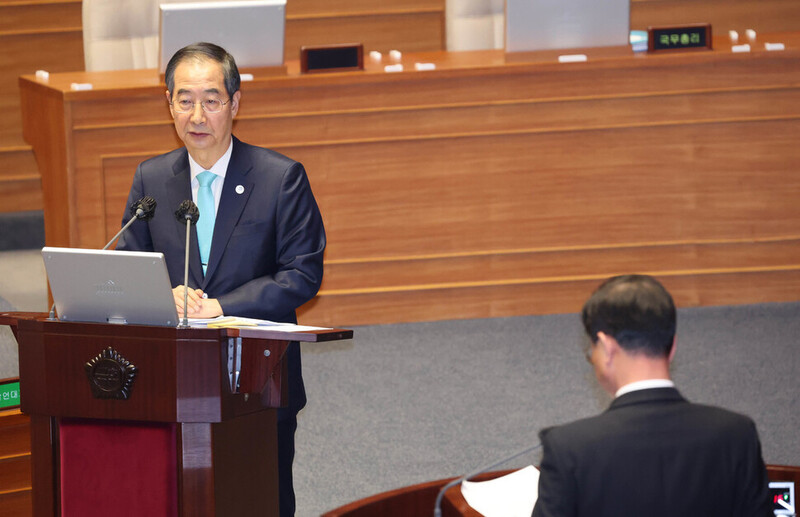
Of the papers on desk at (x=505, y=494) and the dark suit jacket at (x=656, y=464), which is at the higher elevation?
the dark suit jacket at (x=656, y=464)

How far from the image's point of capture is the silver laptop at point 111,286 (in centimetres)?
221

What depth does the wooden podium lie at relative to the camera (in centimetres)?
230

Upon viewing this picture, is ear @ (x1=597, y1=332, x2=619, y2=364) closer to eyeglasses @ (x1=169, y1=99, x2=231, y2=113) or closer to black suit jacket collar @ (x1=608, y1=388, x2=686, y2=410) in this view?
black suit jacket collar @ (x1=608, y1=388, x2=686, y2=410)

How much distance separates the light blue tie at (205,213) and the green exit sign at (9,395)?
2.78 feet

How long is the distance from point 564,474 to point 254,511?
0.99 metres

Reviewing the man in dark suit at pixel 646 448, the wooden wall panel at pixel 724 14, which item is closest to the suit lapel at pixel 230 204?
the man in dark suit at pixel 646 448

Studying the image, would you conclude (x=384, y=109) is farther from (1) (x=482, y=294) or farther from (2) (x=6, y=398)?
(2) (x=6, y=398)

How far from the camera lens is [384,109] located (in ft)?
17.6

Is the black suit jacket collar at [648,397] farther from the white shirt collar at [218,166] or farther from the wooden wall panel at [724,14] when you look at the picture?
the wooden wall panel at [724,14]

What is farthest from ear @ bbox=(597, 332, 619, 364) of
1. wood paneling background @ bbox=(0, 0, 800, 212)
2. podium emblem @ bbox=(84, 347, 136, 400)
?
wood paneling background @ bbox=(0, 0, 800, 212)

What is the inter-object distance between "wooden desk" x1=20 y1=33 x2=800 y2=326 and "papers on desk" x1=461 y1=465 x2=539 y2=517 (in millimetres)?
3128

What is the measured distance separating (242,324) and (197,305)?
0.58ft

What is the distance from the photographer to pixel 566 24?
5.48m

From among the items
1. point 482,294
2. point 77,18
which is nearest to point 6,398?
point 482,294
